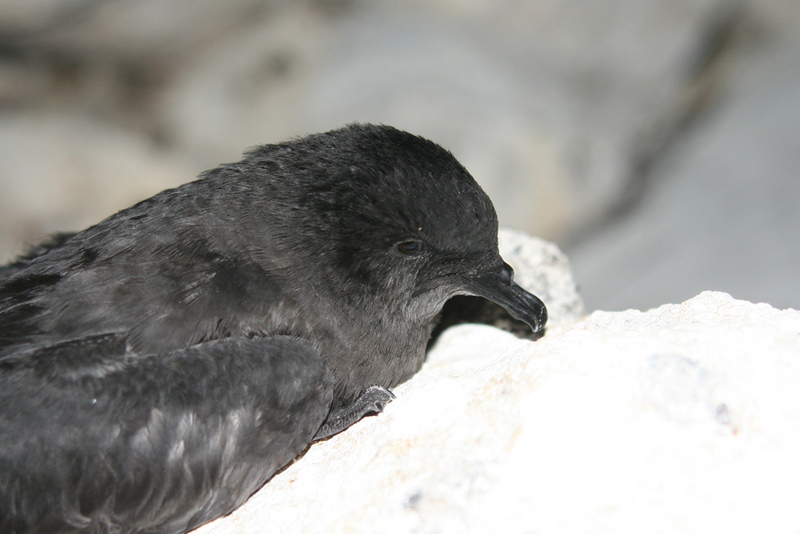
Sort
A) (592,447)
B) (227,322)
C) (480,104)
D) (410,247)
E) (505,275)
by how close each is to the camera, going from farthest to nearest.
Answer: (480,104), (505,275), (410,247), (227,322), (592,447)

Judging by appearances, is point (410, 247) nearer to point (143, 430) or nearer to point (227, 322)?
point (227, 322)

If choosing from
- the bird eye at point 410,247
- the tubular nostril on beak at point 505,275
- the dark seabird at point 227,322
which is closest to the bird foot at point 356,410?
the dark seabird at point 227,322

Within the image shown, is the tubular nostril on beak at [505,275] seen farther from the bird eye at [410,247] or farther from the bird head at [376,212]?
the bird eye at [410,247]

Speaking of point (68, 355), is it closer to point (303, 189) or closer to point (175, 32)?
point (303, 189)

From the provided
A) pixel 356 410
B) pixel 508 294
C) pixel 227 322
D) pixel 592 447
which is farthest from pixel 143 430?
pixel 508 294

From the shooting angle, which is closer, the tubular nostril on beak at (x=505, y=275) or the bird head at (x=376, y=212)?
the bird head at (x=376, y=212)

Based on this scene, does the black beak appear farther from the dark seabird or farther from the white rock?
the white rock

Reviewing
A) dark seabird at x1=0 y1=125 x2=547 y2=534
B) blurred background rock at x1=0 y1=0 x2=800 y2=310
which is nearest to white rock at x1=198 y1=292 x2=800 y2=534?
dark seabird at x1=0 y1=125 x2=547 y2=534
